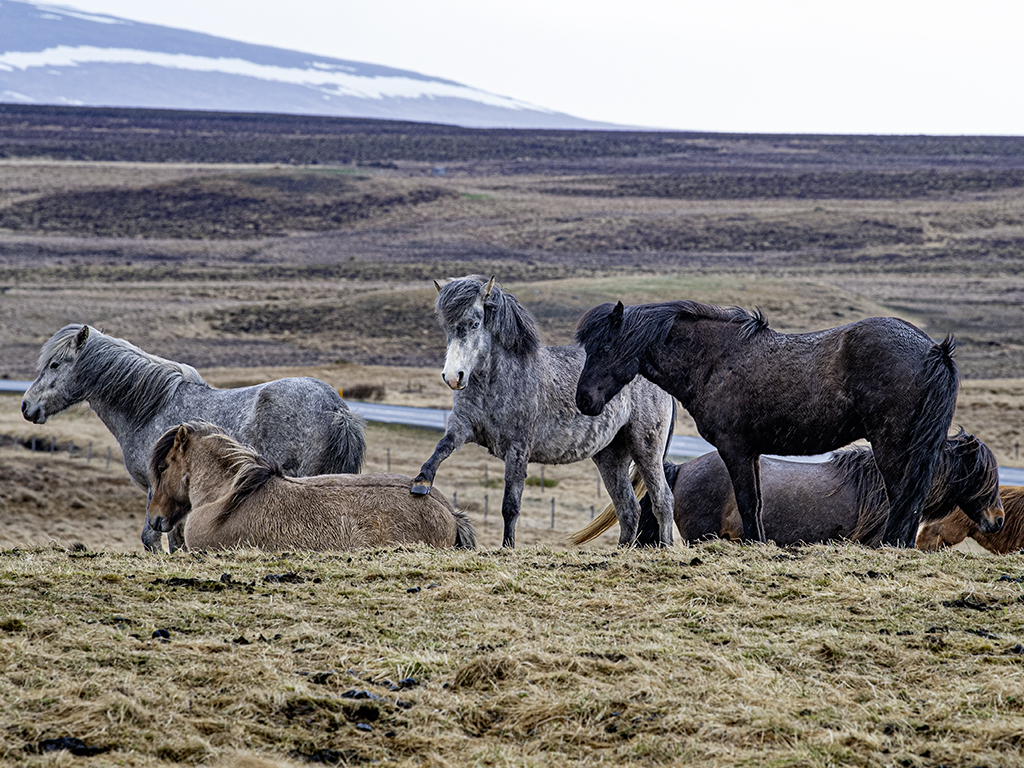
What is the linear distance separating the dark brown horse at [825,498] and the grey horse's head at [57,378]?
564 centimetres

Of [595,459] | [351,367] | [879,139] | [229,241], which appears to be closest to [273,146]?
[229,241]

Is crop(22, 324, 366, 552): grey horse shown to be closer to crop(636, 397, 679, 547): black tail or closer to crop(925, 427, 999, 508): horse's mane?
crop(636, 397, 679, 547): black tail

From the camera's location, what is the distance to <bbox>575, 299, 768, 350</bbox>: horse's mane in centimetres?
776

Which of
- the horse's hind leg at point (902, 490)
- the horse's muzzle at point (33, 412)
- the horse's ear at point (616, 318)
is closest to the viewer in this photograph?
the horse's hind leg at point (902, 490)

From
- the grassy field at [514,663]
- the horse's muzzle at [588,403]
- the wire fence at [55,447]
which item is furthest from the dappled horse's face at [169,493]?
the wire fence at [55,447]

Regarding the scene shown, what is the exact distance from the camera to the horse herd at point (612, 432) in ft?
23.6

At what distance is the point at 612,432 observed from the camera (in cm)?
876

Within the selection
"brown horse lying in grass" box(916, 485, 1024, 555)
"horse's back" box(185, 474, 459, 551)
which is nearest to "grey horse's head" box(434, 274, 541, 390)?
"horse's back" box(185, 474, 459, 551)

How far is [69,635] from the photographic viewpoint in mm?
4926

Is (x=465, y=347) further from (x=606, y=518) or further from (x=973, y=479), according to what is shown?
(x=973, y=479)

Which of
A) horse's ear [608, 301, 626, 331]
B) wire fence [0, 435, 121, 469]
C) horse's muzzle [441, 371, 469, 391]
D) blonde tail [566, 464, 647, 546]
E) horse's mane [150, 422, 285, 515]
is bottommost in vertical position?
wire fence [0, 435, 121, 469]

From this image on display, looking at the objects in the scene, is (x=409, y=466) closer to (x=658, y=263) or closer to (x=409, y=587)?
(x=409, y=587)

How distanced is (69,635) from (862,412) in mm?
5081

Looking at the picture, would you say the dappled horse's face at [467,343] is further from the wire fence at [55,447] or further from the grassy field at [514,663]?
the wire fence at [55,447]
